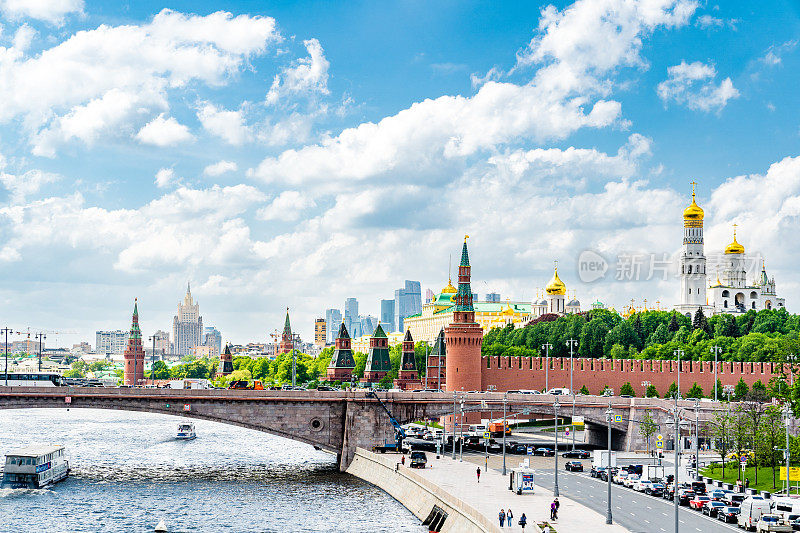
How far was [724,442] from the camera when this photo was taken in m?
82.1

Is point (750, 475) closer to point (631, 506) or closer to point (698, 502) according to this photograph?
point (698, 502)

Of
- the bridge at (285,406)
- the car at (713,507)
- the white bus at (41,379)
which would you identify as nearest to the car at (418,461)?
the bridge at (285,406)

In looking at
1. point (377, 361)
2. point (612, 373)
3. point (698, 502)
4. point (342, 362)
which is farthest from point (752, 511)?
point (342, 362)

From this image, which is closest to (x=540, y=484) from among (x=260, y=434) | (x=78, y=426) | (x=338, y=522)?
(x=338, y=522)

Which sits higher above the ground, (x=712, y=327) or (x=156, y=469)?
(x=712, y=327)

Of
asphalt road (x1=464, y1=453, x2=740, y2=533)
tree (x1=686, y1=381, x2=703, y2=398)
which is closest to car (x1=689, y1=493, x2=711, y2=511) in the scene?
asphalt road (x1=464, y1=453, x2=740, y2=533)

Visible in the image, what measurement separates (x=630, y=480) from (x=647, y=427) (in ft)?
78.5

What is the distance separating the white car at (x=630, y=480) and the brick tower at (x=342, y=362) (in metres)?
110

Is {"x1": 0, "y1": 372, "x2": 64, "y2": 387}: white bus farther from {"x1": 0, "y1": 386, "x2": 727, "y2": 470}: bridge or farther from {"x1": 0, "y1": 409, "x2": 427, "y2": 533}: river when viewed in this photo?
{"x1": 0, "y1": 386, "x2": 727, "y2": 470}: bridge

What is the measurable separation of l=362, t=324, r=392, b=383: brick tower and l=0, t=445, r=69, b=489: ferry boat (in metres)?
90.8

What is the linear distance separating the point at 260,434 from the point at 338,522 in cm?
6778

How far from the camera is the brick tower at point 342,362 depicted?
181 meters

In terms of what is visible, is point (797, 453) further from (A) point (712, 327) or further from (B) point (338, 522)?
(A) point (712, 327)

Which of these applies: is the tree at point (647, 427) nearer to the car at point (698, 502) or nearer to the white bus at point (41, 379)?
the car at point (698, 502)
